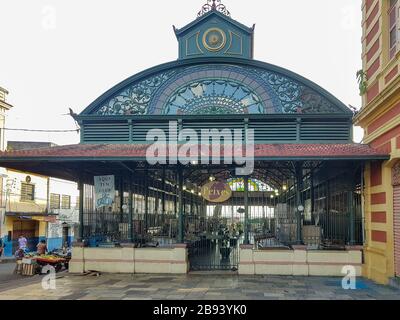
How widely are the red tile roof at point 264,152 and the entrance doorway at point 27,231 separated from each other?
64.9 ft

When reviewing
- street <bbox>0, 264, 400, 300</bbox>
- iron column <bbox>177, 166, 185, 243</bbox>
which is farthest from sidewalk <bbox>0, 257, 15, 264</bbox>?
iron column <bbox>177, 166, 185, 243</bbox>

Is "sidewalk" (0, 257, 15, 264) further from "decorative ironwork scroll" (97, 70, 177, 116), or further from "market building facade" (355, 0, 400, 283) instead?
"market building facade" (355, 0, 400, 283)

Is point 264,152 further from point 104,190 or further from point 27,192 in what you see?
point 27,192

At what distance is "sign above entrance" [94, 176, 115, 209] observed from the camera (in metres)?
17.9

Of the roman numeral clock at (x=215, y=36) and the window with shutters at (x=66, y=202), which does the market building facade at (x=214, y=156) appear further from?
the window with shutters at (x=66, y=202)

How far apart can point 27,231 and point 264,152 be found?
89.5 feet

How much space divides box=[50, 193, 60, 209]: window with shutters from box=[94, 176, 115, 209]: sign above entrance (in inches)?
964

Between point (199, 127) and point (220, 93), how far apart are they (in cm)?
189

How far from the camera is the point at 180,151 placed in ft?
54.0

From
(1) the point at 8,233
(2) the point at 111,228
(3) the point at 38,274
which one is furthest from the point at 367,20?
(1) the point at 8,233

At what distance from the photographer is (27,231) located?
36.7 metres

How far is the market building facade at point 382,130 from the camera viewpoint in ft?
46.1
